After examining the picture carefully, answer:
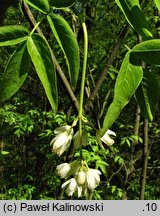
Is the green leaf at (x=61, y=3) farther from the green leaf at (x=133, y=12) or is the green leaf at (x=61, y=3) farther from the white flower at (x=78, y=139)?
the white flower at (x=78, y=139)

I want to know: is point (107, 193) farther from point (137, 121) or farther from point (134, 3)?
point (134, 3)

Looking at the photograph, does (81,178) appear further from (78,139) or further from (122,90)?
(122,90)

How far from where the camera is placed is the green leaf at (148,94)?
2.69 ft

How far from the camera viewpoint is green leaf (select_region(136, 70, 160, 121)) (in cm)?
82

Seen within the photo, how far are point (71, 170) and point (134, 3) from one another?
0.35 meters

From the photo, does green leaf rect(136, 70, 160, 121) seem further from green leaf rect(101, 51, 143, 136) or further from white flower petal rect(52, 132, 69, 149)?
white flower petal rect(52, 132, 69, 149)

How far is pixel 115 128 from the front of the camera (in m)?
6.28

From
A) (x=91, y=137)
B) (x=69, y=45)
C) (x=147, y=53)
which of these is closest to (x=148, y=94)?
(x=147, y=53)

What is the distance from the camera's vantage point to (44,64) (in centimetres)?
74

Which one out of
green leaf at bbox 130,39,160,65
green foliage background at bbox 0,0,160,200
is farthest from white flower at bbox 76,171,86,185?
green foliage background at bbox 0,0,160,200

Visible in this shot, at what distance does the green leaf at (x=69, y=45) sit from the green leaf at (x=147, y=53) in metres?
0.11

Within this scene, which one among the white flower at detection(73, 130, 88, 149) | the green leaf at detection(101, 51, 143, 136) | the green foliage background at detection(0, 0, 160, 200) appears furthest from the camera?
the green foliage background at detection(0, 0, 160, 200)

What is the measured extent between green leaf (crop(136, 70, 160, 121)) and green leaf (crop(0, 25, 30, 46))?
0.82 ft

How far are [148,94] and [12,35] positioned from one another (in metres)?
0.29
